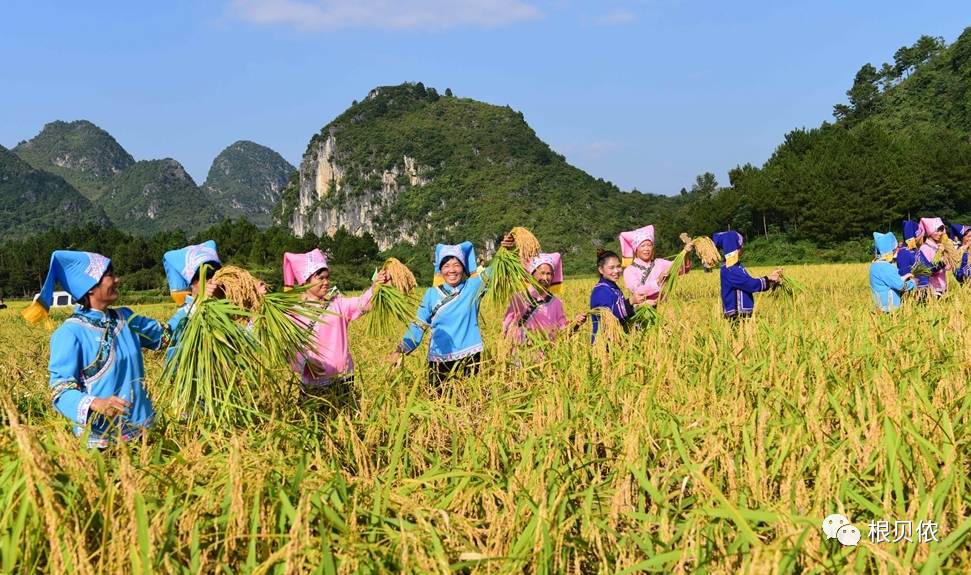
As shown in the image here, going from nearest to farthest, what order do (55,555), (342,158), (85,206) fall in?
(55,555) → (342,158) → (85,206)

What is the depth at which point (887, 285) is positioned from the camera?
5719 mm

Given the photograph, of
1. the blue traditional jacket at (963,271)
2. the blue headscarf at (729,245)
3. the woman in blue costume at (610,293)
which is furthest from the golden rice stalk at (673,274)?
the blue traditional jacket at (963,271)

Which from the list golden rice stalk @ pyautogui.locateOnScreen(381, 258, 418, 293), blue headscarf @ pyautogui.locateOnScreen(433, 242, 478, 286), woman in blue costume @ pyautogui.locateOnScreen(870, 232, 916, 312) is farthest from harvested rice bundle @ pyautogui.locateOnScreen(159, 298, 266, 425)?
woman in blue costume @ pyautogui.locateOnScreen(870, 232, 916, 312)

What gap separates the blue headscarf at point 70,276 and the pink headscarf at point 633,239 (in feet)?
12.1

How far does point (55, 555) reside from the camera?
1539mm

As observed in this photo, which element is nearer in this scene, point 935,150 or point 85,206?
point 935,150

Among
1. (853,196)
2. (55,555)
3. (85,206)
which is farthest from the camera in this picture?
(85,206)

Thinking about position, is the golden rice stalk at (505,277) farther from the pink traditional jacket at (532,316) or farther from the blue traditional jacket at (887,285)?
the blue traditional jacket at (887,285)

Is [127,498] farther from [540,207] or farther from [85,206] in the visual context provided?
[85,206]

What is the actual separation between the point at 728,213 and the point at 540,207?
36.6 meters

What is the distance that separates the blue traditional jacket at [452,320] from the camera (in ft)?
13.0

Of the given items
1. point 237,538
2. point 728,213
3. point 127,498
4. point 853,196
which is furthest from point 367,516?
point 728,213

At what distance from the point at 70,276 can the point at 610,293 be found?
312 centimetres

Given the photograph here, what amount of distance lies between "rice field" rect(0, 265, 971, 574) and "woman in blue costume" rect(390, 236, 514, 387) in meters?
0.53
